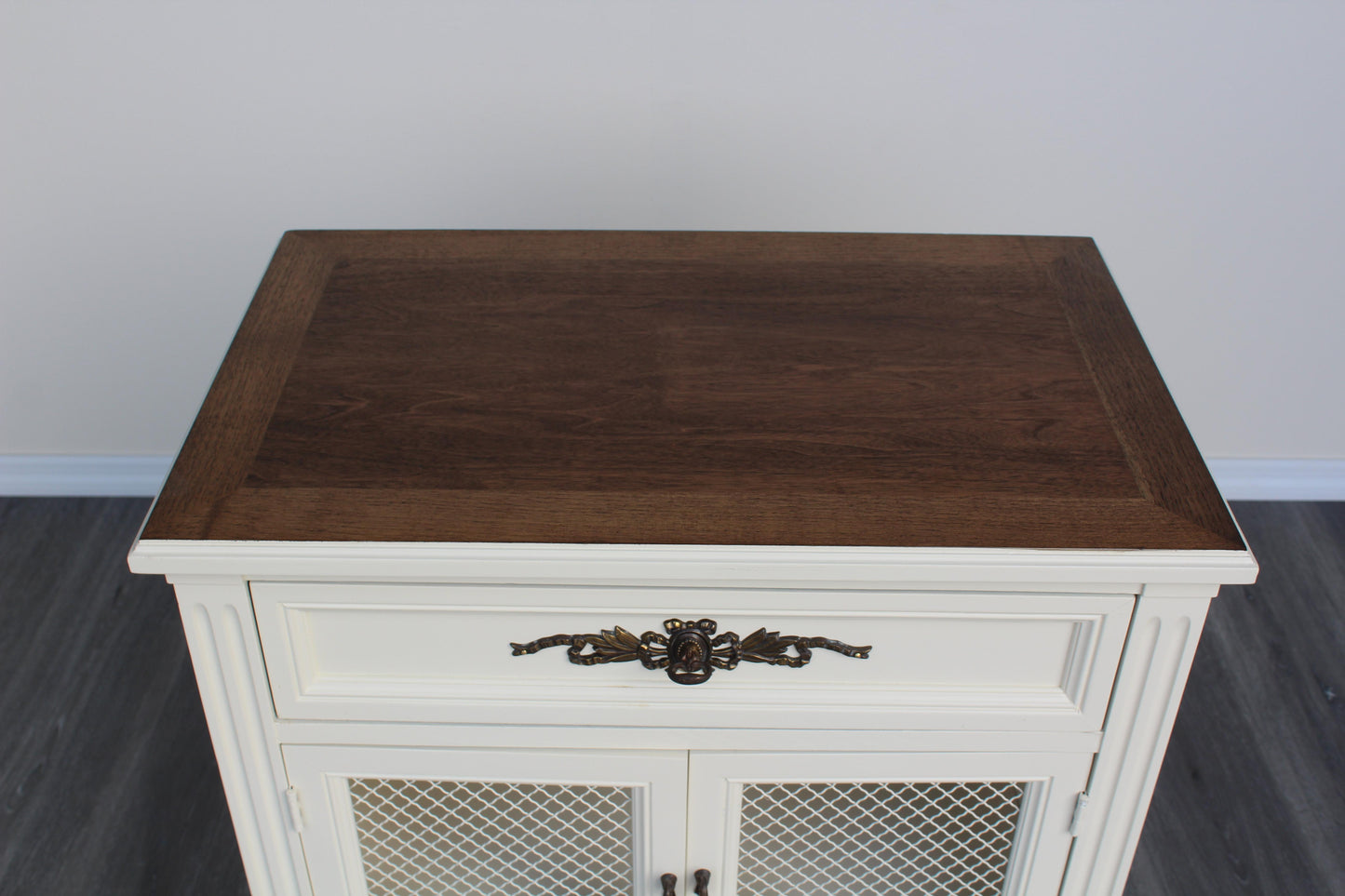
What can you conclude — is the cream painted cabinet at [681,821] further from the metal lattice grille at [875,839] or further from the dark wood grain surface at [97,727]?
the dark wood grain surface at [97,727]

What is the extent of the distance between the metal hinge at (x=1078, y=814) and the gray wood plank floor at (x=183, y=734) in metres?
0.37

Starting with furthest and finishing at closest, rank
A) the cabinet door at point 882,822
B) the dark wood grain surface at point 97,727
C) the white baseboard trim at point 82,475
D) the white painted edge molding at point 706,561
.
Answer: the white baseboard trim at point 82,475
the dark wood grain surface at point 97,727
the cabinet door at point 882,822
the white painted edge molding at point 706,561

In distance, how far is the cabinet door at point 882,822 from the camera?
0.84 m

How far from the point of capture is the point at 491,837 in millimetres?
920

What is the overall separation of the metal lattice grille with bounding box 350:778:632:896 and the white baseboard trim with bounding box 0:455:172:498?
0.87 m

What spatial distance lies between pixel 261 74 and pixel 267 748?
0.79 metres

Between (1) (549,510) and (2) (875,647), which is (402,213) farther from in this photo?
(2) (875,647)

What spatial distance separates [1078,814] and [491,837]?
0.45m

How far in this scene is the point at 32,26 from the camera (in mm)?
1262

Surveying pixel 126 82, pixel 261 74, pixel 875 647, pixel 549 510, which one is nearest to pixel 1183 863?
pixel 875 647

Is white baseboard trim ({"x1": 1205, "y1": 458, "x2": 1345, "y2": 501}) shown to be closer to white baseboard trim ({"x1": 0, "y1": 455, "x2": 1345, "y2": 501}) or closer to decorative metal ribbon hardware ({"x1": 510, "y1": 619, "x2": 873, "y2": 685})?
white baseboard trim ({"x1": 0, "y1": 455, "x2": 1345, "y2": 501})

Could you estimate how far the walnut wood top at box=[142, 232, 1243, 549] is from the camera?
2.42 feet

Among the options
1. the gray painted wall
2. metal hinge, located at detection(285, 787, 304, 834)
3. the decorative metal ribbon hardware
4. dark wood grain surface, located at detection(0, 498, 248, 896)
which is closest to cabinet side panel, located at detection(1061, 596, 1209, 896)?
the decorative metal ribbon hardware

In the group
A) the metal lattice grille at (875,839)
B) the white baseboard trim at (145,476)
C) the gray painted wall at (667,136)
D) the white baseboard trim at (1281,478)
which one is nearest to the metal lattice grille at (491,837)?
the metal lattice grille at (875,839)
